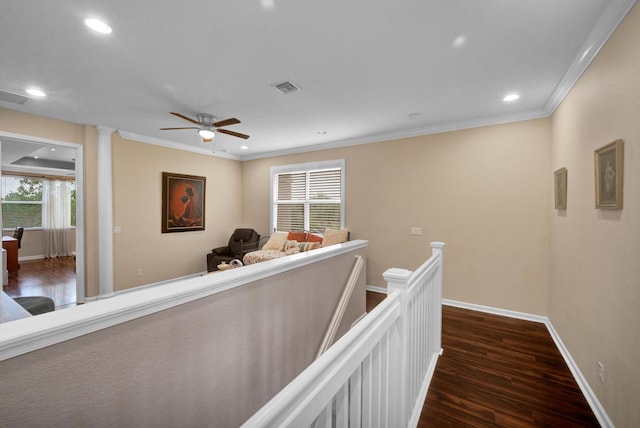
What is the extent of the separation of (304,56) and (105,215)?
3777 mm

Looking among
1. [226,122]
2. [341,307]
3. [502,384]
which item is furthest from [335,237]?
[502,384]

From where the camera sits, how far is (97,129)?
3855 mm

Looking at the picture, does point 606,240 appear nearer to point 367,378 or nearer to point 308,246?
point 367,378

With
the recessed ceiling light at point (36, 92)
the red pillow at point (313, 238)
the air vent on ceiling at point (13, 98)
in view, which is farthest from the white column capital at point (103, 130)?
the red pillow at point (313, 238)

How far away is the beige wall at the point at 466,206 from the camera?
3.20 meters

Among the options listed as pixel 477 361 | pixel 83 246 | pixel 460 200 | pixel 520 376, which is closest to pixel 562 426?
pixel 520 376

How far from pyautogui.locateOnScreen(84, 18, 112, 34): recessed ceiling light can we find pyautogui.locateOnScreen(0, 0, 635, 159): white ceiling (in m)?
0.05

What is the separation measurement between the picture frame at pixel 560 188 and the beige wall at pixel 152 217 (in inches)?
217

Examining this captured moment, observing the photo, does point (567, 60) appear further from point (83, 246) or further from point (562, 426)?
point (83, 246)

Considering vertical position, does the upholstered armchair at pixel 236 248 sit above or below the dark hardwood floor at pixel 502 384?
above

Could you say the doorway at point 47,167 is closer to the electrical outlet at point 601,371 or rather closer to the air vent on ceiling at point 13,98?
the air vent on ceiling at point 13,98

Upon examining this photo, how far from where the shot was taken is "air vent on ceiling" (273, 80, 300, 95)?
2.60 m

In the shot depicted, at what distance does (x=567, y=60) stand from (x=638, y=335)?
6.94 feet

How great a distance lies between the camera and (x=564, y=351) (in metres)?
2.40
